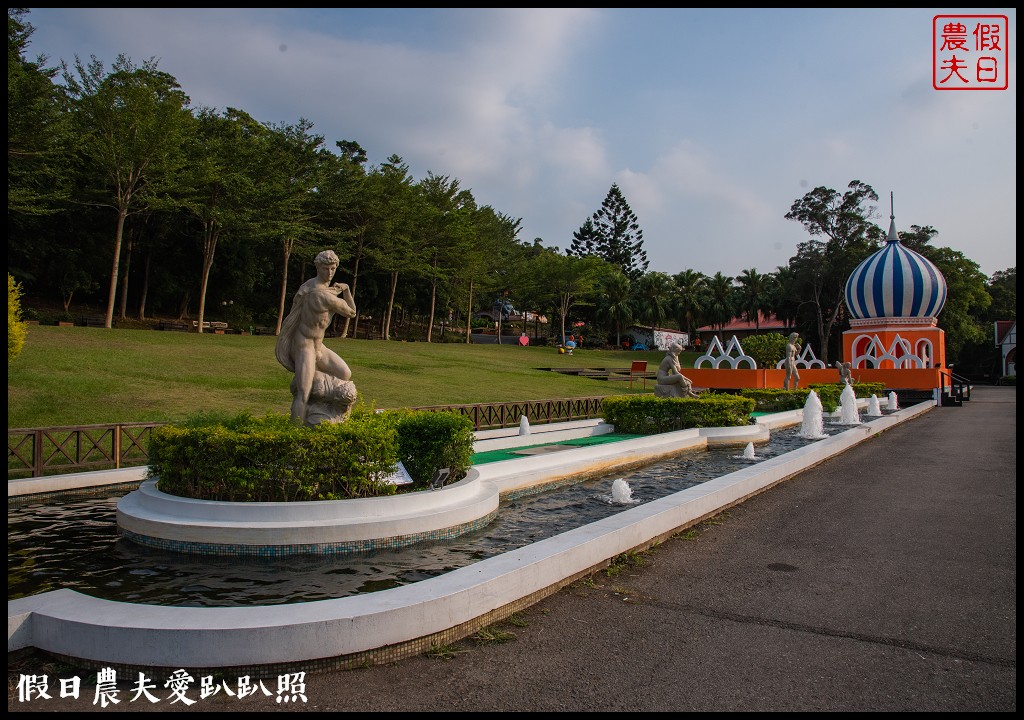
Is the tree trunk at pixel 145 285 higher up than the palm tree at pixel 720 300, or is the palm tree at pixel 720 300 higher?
the palm tree at pixel 720 300

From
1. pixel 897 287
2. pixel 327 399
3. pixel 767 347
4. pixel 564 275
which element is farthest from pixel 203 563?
pixel 564 275

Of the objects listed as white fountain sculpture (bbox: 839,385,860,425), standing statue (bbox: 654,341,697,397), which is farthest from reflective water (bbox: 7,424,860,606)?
white fountain sculpture (bbox: 839,385,860,425)

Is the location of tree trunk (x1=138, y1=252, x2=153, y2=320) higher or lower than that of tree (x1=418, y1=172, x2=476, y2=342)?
lower

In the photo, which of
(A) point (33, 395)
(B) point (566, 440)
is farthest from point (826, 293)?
(A) point (33, 395)

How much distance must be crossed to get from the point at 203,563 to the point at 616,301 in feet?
220

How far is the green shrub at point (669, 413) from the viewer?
15812 mm

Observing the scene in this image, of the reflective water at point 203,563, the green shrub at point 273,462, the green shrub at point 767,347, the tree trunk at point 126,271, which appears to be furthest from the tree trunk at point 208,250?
the green shrub at point 767,347

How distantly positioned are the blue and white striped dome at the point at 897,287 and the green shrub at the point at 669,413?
32.3 m

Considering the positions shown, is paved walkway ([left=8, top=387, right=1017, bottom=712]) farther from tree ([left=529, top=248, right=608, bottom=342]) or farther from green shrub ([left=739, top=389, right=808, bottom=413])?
tree ([left=529, top=248, right=608, bottom=342])

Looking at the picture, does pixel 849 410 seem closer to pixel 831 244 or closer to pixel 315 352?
pixel 315 352

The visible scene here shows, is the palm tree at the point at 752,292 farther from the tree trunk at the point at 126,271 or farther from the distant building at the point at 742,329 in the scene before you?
the tree trunk at the point at 126,271

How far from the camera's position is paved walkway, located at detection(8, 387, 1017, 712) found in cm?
367

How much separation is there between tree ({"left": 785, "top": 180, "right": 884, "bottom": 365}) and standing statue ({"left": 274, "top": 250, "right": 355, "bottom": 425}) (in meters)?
57.3

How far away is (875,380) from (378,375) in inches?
1100
